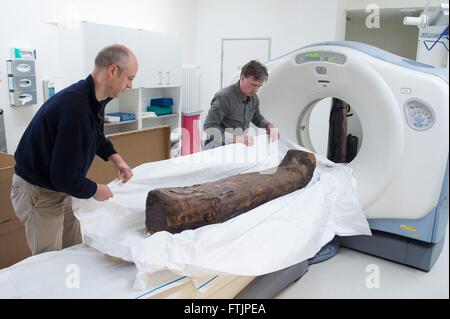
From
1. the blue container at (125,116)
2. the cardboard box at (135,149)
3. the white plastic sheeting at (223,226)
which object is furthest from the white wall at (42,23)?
the white plastic sheeting at (223,226)

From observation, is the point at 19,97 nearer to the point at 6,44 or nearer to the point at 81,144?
the point at 6,44

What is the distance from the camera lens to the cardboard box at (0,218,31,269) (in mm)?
2141

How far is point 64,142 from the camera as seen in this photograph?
130cm

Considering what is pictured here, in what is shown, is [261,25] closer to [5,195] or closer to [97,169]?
[97,169]

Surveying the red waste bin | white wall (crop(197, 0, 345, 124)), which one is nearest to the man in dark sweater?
the red waste bin

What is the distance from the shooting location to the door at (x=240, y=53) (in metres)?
4.54

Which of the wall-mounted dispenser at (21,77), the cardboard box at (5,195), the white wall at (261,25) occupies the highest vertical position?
the white wall at (261,25)

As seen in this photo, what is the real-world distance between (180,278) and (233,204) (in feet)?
1.50

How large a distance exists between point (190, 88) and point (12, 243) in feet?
10.2

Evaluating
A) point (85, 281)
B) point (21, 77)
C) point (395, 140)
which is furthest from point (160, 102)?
point (85, 281)

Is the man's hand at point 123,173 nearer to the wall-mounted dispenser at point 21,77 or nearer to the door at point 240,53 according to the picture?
the wall-mounted dispenser at point 21,77

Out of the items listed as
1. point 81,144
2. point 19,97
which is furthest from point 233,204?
point 19,97

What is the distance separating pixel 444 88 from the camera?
6.16 feet

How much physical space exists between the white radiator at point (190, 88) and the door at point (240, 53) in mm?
329
